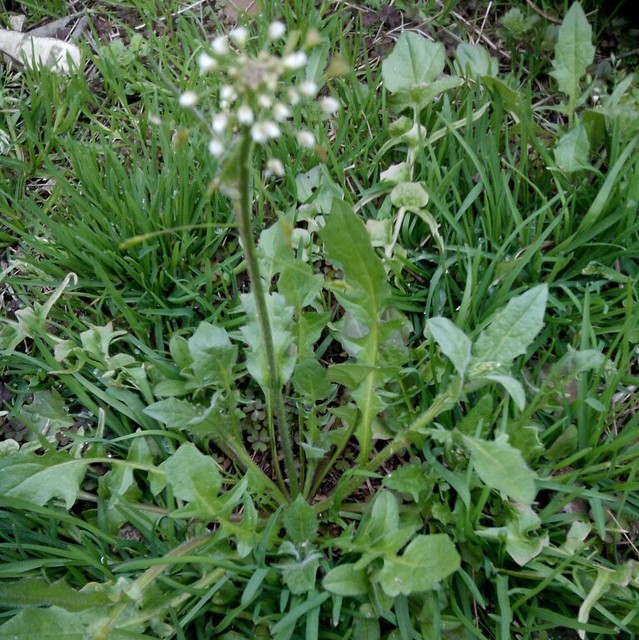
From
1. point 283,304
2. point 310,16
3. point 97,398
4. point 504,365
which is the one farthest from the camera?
point 310,16

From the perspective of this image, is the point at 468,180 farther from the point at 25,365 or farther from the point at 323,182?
the point at 25,365

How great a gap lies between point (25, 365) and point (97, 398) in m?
0.30

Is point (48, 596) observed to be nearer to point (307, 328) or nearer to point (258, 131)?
point (307, 328)

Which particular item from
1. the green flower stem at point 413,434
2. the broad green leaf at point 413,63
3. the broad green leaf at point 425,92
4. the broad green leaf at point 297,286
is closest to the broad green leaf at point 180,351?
the broad green leaf at point 297,286

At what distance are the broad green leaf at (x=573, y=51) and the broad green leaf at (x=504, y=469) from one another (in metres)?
1.53

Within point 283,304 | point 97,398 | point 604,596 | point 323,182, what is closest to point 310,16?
point 323,182

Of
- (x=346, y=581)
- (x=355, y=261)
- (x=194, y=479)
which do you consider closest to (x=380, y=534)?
(x=346, y=581)

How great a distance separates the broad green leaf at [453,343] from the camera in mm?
1569

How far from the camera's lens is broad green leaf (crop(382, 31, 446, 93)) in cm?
238

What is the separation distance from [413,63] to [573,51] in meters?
0.58

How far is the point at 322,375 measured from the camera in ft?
6.06

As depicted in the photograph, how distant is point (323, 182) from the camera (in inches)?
91.2

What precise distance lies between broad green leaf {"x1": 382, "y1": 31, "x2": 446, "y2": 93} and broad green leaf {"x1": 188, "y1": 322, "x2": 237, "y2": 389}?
1.19 m

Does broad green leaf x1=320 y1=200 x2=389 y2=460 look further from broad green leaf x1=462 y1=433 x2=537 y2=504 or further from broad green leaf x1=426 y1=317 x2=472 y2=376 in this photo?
broad green leaf x1=462 y1=433 x2=537 y2=504
